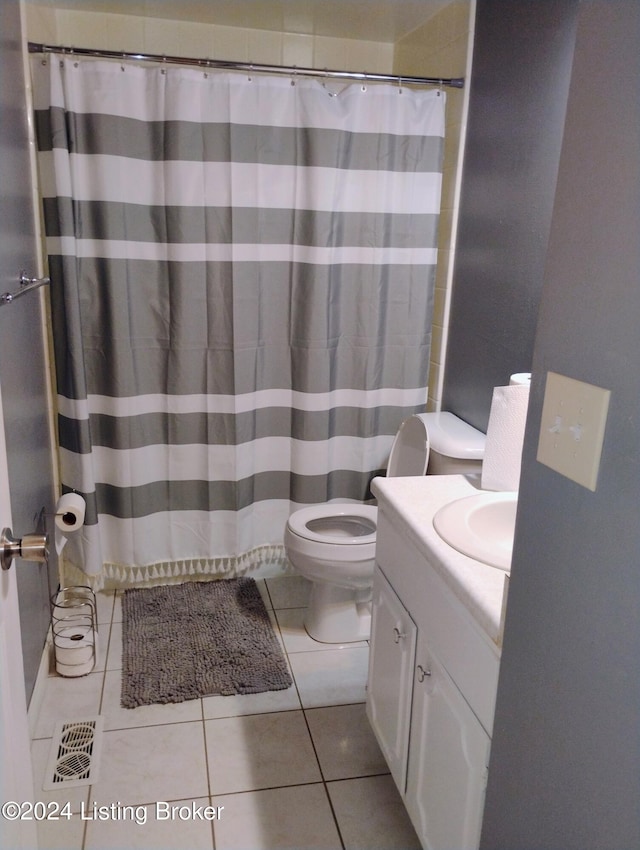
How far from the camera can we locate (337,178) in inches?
95.2

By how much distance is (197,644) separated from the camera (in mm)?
2398

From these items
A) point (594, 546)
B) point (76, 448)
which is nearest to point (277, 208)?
point (76, 448)

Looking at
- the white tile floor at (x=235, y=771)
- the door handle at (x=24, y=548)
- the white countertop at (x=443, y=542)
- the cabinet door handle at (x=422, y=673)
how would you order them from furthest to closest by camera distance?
the white tile floor at (x=235, y=771), the cabinet door handle at (x=422, y=673), the white countertop at (x=443, y=542), the door handle at (x=24, y=548)

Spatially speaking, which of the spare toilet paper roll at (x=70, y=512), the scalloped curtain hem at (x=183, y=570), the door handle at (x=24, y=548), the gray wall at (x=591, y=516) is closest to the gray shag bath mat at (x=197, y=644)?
the scalloped curtain hem at (x=183, y=570)

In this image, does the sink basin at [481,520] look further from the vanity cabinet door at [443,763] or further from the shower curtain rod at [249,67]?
the shower curtain rod at [249,67]

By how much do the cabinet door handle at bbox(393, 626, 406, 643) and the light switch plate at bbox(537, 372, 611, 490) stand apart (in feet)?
2.67

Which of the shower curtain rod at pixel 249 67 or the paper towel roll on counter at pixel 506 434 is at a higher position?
the shower curtain rod at pixel 249 67

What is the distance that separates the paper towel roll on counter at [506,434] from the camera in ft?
5.66

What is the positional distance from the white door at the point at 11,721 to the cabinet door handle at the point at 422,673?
0.78m

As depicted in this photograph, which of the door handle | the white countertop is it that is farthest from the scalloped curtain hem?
the door handle

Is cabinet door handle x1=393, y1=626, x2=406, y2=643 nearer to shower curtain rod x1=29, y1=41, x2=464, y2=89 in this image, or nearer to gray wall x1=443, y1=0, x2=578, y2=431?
gray wall x1=443, y1=0, x2=578, y2=431

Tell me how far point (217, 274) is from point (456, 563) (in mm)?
1497

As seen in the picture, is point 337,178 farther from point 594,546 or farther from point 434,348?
point 594,546

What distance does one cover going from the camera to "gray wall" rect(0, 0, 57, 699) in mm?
1854
